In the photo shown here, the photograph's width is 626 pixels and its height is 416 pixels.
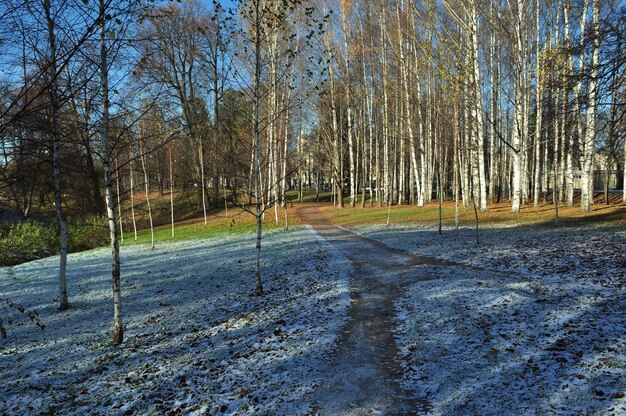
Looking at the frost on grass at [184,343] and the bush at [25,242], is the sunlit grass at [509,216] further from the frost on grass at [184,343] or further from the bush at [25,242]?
the bush at [25,242]

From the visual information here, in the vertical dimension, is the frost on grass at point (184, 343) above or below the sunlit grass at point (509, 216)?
Result: below

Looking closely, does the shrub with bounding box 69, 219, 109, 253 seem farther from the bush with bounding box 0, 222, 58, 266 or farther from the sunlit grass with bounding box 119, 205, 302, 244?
the sunlit grass with bounding box 119, 205, 302, 244

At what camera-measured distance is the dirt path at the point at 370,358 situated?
15.1 feet

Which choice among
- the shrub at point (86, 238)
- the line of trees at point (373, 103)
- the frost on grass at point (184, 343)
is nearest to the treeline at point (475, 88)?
the line of trees at point (373, 103)

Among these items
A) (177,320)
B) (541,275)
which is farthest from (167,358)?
(541,275)

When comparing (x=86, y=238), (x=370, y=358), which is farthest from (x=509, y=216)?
(x=86, y=238)

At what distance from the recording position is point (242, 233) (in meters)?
25.0

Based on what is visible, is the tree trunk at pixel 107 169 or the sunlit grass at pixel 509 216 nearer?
the tree trunk at pixel 107 169

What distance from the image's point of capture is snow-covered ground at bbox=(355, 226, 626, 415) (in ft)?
14.7

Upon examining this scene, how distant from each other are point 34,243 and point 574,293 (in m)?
28.7

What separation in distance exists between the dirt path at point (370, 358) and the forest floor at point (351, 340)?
26 millimetres

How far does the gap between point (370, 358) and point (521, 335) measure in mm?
2492

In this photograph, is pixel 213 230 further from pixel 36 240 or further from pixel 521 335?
pixel 521 335

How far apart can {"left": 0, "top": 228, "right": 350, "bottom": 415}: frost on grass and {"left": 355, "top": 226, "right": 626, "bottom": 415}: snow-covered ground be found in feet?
5.47
